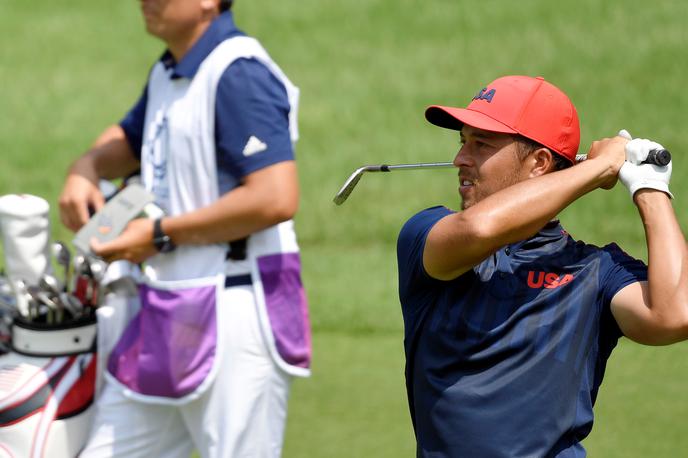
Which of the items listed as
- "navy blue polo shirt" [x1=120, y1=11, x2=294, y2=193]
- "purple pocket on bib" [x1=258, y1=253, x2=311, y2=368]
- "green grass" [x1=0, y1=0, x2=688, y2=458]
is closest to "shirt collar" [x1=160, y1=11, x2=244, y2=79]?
"navy blue polo shirt" [x1=120, y1=11, x2=294, y2=193]

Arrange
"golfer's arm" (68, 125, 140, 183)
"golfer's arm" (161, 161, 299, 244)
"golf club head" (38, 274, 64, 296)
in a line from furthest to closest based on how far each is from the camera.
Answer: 1. "golfer's arm" (68, 125, 140, 183)
2. "golf club head" (38, 274, 64, 296)
3. "golfer's arm" (161, 161, 299, 244)

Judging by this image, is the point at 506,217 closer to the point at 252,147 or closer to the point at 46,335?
the point at 252,147

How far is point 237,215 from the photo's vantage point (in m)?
3.66

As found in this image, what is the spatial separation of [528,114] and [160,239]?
130 cm

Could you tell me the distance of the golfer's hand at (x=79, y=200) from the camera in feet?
13.4

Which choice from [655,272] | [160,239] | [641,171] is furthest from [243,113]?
[655,272]

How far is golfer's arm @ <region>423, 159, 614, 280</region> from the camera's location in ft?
8.96

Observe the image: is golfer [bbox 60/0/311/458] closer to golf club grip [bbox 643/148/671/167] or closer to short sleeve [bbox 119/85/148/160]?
short sleeve [bbox 119/85/148/160]

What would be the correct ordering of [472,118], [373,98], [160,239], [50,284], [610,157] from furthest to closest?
[373,98] < [50,284] < [160,239] < [472,118] < [610,157]

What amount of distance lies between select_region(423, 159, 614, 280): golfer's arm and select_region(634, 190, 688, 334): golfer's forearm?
0.12 metres

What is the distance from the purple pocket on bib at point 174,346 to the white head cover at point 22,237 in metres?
0.42

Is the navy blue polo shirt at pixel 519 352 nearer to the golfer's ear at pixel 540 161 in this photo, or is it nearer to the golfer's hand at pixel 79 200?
the golfer's ear at pixel 540 161

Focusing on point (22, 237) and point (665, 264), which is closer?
point (665, 264)

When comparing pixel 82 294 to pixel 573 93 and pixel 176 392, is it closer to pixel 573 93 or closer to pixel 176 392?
pixel 176 392
